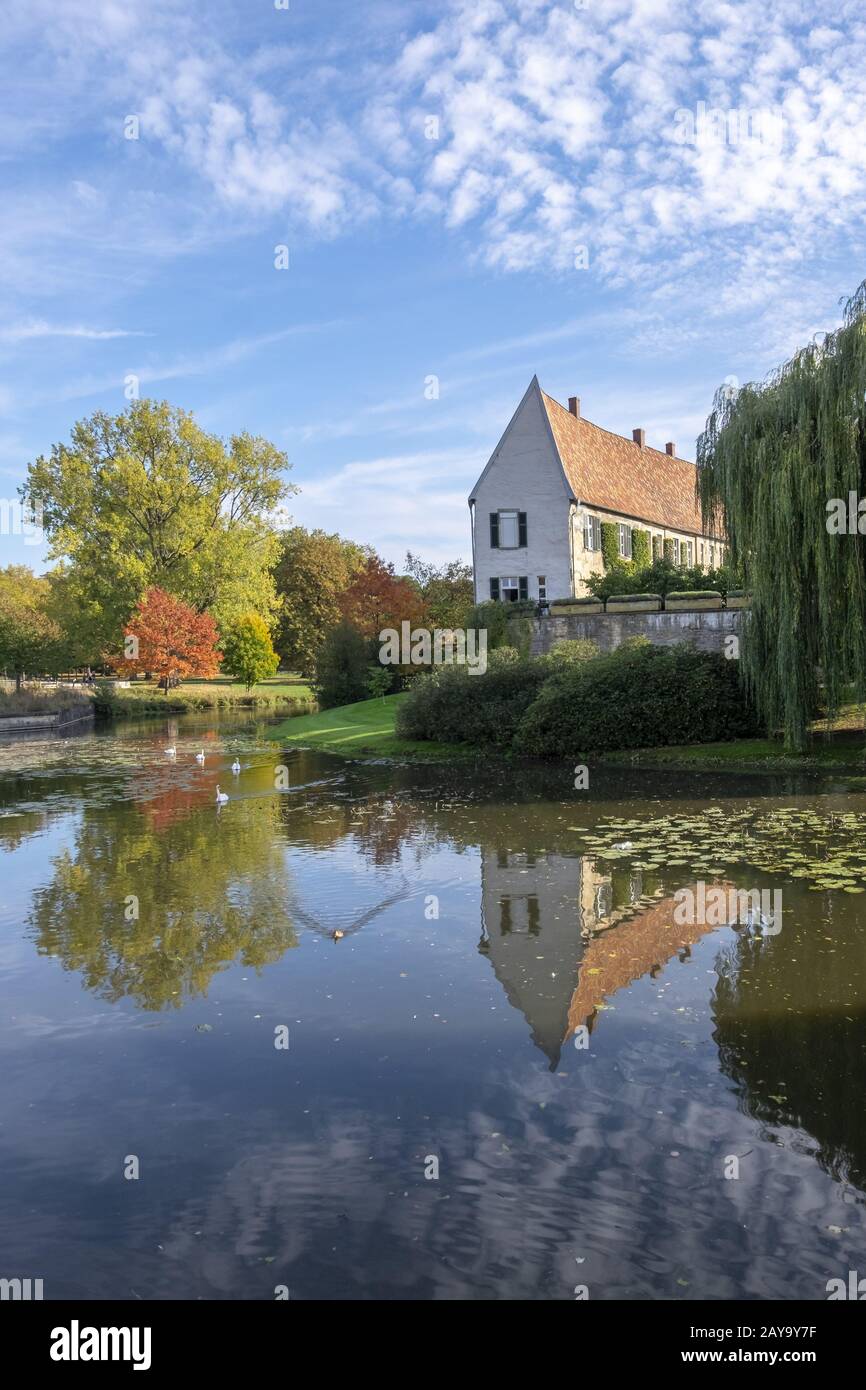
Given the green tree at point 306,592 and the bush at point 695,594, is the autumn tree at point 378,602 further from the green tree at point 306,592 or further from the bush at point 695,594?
the green tree at point 306,592

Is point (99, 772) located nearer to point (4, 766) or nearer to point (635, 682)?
point (4, 766)

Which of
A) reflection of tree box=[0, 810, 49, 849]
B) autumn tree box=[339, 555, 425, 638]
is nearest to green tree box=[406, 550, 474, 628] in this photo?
autumn tree box=[339, 555, 425, 638]

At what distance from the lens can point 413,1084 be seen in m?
6.41

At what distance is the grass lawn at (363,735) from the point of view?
2773cm

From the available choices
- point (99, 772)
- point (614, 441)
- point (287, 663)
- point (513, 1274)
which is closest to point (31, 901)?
point (513, 1274)

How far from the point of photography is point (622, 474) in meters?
44.9

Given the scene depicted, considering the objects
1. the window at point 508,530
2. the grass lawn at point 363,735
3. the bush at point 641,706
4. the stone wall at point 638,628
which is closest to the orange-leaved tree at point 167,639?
the grass lawn at point 363,735

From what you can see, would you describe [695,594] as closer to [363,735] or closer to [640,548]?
[363,735]

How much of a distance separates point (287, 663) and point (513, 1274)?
261 ft

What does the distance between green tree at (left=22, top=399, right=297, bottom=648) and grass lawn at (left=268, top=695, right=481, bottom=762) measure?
1794 centimetres

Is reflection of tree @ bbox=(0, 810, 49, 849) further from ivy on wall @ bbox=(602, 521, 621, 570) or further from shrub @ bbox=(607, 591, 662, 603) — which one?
ivy on wall @ bbox=(602, 521, 621, 570)

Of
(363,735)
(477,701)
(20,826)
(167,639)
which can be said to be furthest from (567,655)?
(167,639)

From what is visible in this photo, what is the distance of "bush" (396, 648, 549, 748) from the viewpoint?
26703 millimetres

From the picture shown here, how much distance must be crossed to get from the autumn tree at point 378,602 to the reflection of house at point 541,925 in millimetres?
32320
